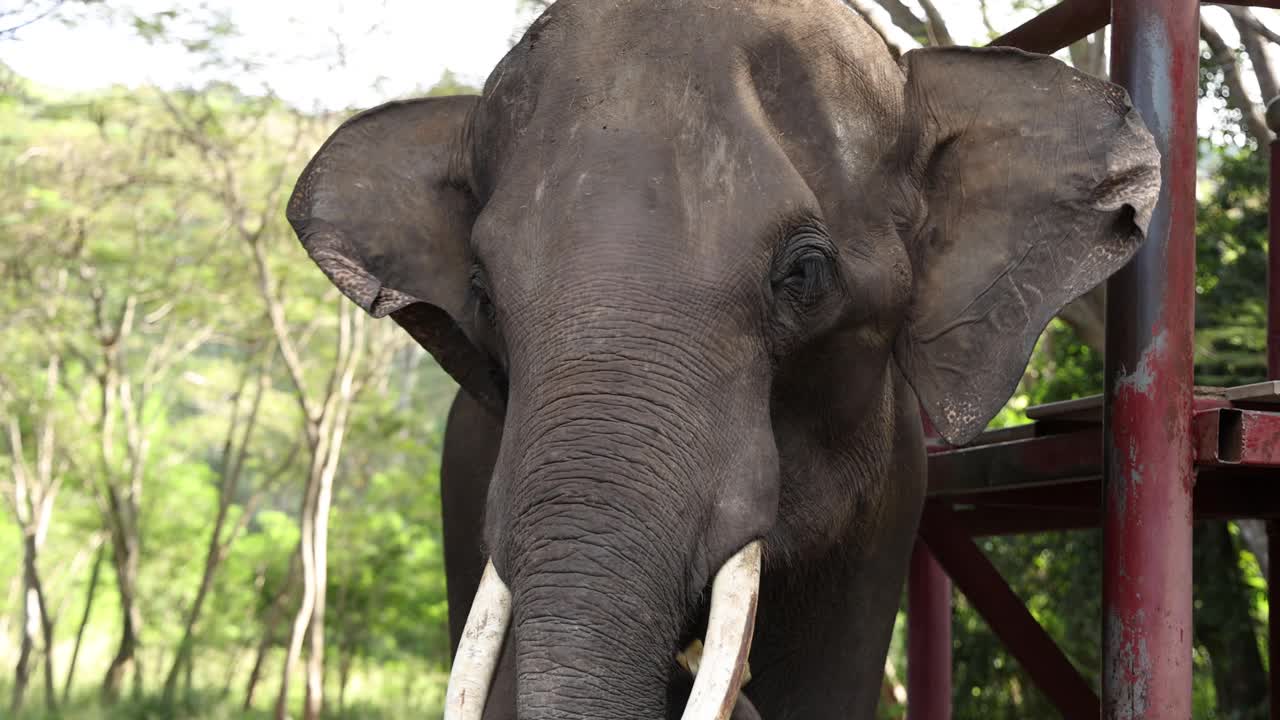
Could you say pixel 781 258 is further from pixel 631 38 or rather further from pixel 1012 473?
pixel 1012 473

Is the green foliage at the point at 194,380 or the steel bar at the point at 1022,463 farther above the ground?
the green foliage at the point at 194,380

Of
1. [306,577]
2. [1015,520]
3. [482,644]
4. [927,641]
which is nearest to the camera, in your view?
[482,644]

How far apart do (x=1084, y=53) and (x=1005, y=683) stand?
6192 millimetres

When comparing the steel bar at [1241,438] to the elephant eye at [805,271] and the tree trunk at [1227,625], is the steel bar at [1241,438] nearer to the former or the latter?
the elephant eye at [805,271]

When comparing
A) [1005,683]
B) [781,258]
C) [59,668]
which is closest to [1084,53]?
[1005,683]

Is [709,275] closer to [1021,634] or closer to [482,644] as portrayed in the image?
[482,644]

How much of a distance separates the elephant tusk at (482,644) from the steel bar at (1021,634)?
228 centimetres

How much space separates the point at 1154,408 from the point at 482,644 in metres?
1.51

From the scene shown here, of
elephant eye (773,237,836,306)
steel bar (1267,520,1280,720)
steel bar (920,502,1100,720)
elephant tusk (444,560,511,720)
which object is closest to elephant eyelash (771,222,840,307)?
elephant eye (773,237,836,306)

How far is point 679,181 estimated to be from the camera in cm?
284

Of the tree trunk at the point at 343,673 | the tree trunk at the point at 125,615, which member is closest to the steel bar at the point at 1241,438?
the tree trunk at the point at 125,615

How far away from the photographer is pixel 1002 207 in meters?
3.29

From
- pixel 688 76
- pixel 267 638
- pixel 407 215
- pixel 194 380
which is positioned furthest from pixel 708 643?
pixel 194 380

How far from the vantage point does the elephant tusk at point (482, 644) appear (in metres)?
2.66
